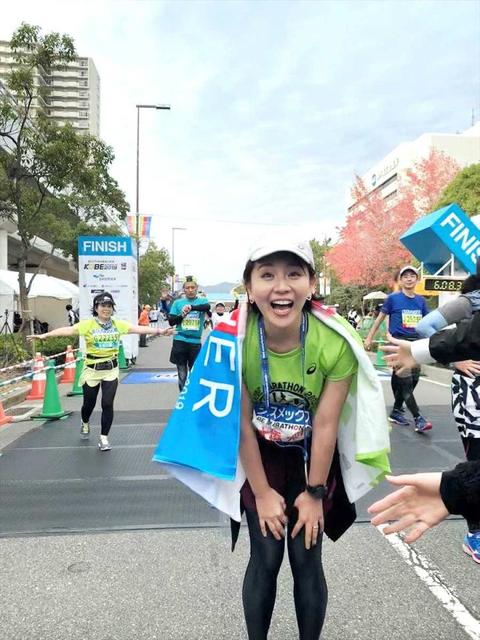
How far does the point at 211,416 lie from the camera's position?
1896 millimetres

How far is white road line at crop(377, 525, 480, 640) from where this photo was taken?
2.52 meters

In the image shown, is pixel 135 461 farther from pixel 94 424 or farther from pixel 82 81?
pixel 82 81

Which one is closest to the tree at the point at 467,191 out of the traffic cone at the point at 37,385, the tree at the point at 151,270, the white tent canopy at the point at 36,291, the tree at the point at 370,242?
the tree at the point at 370,242

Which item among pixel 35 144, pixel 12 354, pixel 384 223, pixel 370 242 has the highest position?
pixel 384 223

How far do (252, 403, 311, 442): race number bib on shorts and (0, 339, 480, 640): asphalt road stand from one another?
526mm

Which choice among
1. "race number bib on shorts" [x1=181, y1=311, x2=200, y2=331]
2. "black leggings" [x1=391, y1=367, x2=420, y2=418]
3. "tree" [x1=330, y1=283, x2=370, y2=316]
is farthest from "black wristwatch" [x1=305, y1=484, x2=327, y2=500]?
"tree" [x1=330, y1=283, x2=370, y2=316]

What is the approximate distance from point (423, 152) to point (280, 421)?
68.5 m

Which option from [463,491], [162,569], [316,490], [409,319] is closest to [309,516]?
[316,490]

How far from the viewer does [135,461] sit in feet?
17.8

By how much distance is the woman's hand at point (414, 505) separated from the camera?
1444 millimetres

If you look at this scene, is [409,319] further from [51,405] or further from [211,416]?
[51,405]

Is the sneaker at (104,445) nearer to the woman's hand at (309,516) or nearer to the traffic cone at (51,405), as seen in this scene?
the traffic cone at (51,405)

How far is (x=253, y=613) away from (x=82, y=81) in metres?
140

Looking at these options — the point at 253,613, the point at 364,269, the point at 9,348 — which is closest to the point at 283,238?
the point at 253,613
